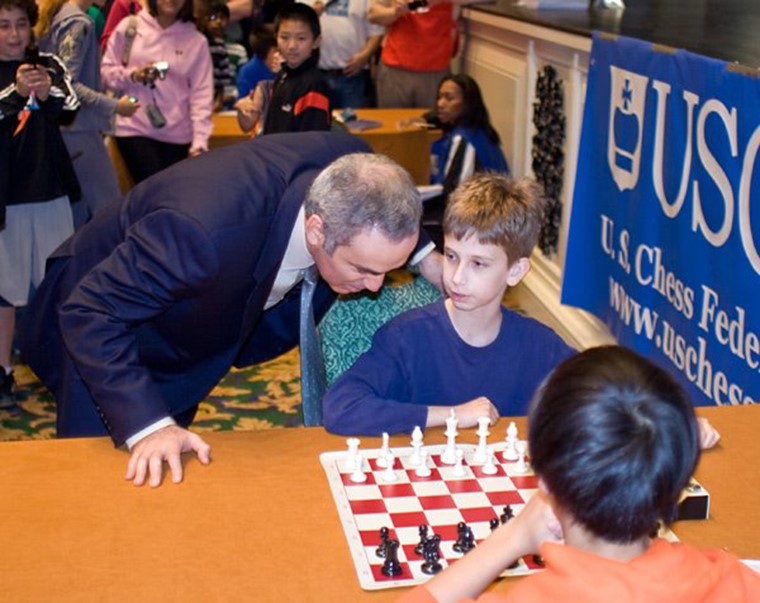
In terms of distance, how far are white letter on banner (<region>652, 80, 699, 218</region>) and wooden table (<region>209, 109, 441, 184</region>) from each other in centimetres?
203

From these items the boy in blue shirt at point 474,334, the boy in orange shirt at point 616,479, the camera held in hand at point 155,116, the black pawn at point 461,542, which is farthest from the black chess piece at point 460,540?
the camera held in hand at point 155,116

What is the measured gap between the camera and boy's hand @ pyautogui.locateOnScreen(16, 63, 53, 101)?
3.75 meters

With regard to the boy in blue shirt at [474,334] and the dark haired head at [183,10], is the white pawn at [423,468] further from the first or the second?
the dark haired head at [183,10]

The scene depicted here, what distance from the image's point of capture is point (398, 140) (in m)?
5.50

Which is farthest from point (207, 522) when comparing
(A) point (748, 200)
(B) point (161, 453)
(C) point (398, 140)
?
(C) point (398, 140)

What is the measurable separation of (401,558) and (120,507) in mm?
452

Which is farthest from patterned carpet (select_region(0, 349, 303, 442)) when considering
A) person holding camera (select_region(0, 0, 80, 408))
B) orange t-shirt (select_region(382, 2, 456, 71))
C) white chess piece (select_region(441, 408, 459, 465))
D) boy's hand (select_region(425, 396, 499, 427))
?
orange t-shirt (select_region(382, 2, 456, 71))

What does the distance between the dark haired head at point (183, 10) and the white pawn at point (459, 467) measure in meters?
3.56

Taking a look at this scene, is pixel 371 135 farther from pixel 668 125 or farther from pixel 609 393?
pixel 609 393

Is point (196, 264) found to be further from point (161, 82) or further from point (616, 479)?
point (161, 82)

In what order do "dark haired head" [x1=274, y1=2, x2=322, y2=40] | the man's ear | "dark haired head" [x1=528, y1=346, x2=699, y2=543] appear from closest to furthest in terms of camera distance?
1. "dark haired head" [x1=528, y1=346, x2=699, y2=543]
2. the man's ear
3. "dark haired head" [x1=274, y1=2, x2=322, y2=40]

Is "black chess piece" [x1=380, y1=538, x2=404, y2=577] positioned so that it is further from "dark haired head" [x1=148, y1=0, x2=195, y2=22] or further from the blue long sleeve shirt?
"dark haired head" [x1=148, y1=0, x2=195, y2=22]

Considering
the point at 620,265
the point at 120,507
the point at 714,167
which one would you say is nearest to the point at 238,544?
the point at 120,507

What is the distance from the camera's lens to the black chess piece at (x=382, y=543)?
1.62m
